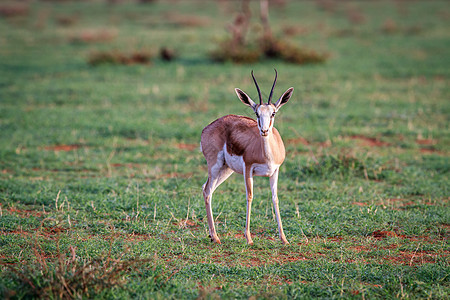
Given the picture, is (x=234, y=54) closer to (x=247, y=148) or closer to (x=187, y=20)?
(x=187, y=20)

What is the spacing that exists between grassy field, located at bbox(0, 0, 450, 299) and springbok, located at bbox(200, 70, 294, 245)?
0.64 m

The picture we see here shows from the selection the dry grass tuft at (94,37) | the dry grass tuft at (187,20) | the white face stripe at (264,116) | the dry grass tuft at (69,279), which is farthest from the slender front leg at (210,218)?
the dry grass tuft at (187,20)

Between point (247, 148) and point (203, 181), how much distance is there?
2634mm

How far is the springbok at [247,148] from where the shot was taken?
5367 mm

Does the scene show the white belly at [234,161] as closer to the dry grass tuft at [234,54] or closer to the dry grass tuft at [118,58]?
the dry grass tuft at [234,54]

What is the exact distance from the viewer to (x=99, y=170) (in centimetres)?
862

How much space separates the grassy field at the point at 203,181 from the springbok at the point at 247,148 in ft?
2.09

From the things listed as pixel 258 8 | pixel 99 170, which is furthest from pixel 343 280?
pixel 258 8

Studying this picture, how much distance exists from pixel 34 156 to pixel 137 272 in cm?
513

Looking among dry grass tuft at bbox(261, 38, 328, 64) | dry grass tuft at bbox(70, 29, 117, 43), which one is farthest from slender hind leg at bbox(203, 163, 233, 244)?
dry grass tuft at bbox(70, 29, 117, 43)

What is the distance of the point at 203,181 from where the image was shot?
26.5 ft

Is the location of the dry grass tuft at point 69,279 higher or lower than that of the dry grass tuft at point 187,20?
lower

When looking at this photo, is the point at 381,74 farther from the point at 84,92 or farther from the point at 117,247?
the point at 117,247

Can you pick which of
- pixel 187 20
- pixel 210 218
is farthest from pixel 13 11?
pixel 210 218
